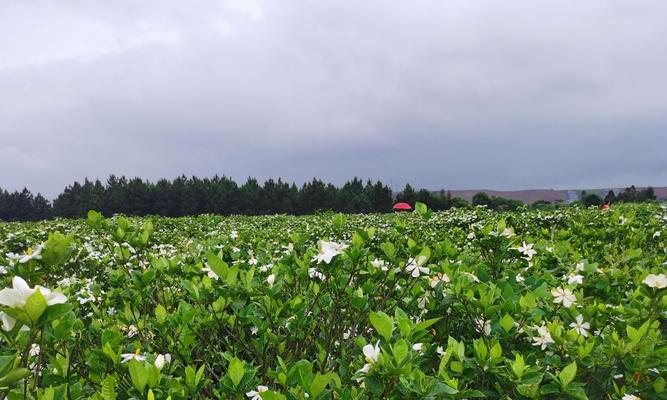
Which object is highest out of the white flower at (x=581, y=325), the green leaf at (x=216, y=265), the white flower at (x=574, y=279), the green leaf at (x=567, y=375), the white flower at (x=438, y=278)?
the green leaf at (x=216, y=265)

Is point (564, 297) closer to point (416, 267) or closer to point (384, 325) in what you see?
point (416, 267)

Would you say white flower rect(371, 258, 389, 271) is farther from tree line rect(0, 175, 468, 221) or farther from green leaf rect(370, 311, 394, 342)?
→ tree line rect(0, 175, 468, 221)

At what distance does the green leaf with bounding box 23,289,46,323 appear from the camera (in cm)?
113

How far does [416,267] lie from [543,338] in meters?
0.61

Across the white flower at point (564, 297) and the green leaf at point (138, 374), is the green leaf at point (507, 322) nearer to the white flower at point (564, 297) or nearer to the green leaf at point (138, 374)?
the white flower at point (564, 297)

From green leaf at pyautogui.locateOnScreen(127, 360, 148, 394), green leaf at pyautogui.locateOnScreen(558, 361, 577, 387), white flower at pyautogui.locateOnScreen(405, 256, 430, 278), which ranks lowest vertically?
green leaf at pyautogui.locateOnScreen(558, 361, 577, 387)

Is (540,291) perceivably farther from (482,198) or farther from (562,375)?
(482,198)

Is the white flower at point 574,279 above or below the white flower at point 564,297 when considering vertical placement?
above

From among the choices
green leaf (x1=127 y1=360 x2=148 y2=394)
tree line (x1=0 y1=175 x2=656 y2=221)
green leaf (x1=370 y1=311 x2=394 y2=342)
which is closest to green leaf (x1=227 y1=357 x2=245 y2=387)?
green leaf (x1=127 y1=360 x2=148 y2=394)

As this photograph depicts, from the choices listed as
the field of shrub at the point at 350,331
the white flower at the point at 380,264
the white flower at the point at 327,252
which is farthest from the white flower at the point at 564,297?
the white flower at the point at 327,252

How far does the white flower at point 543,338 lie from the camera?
1.81m

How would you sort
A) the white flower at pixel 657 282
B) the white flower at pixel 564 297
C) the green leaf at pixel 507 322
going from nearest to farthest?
the green leaf at pixel 507 322 → the white flower at pixel 657 282 → the white flower at pixel 564 297

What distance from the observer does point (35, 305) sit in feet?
3.72

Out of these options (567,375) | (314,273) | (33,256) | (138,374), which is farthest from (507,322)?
(33,256)
